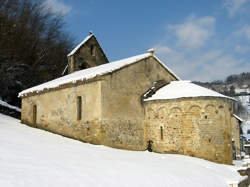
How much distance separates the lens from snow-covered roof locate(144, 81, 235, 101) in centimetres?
1443

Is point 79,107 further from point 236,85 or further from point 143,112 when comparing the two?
point 236,85

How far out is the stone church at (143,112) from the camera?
1406 centimetres

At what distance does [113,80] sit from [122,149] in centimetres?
379

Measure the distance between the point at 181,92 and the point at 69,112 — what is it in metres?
6.71

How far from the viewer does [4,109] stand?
2283 cm

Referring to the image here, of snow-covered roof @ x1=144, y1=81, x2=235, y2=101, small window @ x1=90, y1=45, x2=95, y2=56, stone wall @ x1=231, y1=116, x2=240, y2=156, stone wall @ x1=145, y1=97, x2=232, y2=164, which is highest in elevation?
small window @ x1=90, y1=45, x2=95, y2=56

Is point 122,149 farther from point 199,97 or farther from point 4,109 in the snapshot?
point 4,109

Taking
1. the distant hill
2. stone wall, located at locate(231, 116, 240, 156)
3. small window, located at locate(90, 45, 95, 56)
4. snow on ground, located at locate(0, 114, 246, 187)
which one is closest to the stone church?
snow on ground, located at locate(0, 114, 246, 187)

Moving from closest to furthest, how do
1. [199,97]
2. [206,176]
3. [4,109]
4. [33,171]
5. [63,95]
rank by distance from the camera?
Answer: [33,171] → [206,176] → [199,97] → [63,95] → [4,109]

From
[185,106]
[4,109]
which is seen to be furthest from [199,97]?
[4,109]

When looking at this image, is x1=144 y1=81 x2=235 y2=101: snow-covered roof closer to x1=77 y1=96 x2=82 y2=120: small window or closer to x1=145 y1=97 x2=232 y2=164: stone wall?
x1=145 y1=97 x2=232 y2=164: stone wall

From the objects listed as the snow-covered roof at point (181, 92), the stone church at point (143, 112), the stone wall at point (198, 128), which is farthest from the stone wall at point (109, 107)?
the stone wall at point (198, 128)

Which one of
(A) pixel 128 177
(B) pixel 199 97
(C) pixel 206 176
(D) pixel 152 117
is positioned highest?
(B) pixel 199 97

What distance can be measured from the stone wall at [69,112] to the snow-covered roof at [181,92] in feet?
11.1
